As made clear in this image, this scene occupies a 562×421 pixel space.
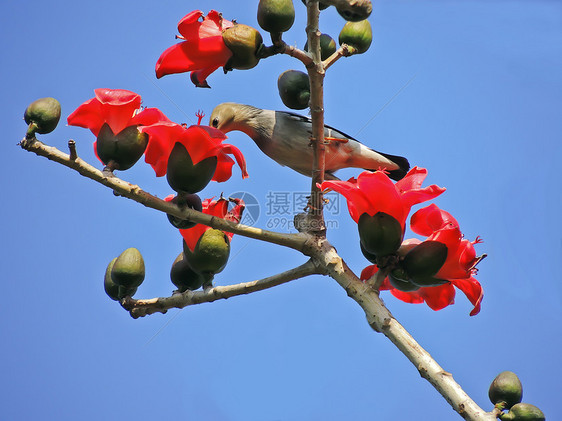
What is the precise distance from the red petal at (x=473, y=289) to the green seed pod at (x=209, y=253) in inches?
32.4

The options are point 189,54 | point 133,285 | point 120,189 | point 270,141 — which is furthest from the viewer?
point 270,141

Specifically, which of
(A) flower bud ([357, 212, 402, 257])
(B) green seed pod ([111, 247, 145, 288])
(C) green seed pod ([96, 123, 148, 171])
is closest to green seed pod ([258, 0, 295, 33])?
(C) green seed pod ([96, 123, 148, 171])

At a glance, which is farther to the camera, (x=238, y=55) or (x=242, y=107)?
(x=242, y=107)

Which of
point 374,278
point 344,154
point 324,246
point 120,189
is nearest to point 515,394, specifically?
point 374,278

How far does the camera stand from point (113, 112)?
6.82 ft

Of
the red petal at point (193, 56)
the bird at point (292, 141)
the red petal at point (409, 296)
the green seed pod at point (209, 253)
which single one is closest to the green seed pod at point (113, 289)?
the green seed pod at point (209, 253)

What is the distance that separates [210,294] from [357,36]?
1164mm

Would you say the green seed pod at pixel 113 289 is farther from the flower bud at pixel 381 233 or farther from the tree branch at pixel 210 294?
the flower bud at pixel 381 233

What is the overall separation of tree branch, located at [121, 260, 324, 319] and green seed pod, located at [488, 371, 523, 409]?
649 millimetres

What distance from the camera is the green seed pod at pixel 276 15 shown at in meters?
1.94

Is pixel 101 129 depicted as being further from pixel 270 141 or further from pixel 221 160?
pixel 270 141

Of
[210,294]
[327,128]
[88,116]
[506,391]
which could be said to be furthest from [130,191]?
[327,128]

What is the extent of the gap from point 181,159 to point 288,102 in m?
0.65

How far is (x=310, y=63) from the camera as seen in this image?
1.98m
